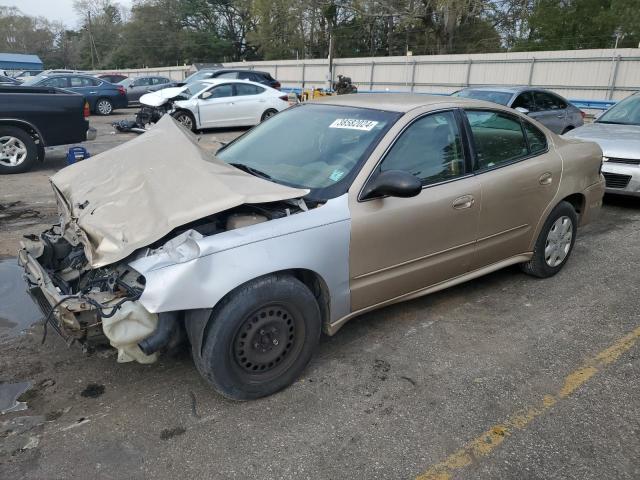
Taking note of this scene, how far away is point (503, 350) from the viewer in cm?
353

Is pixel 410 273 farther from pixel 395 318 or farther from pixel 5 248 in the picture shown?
pixel 5 248

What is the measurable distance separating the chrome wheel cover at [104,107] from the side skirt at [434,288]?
60.2ft

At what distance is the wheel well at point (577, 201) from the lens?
4.72 meters

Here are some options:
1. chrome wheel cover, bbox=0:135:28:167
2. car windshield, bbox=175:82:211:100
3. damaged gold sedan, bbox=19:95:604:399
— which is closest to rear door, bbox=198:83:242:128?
car windshield, bbox=175:82:211:100

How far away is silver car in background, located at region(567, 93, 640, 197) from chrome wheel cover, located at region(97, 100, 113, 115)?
A: 16.6 metres

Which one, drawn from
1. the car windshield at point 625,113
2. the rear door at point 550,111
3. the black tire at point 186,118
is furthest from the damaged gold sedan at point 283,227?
the black tire at point 186,118

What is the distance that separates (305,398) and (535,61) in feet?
75.3

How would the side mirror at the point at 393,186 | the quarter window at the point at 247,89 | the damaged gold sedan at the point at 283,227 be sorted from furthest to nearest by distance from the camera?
1. the quarter window at the point at 247,89
2. the side mirror at the point at 393,186
3. the damaged gold sedan at the point at 283,227

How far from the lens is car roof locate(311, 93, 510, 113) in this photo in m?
3.65

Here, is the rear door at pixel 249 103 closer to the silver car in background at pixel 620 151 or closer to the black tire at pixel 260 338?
the silver car in background at pixel 620 151

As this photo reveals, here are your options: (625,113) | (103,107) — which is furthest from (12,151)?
(103,107)

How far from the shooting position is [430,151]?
3613 mm

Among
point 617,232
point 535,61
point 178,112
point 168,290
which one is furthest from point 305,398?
point 535,61

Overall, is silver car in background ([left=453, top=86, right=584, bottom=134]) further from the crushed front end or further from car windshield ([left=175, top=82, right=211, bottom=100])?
car windshield ([left=175, top=82, right=211, bottom=100])
